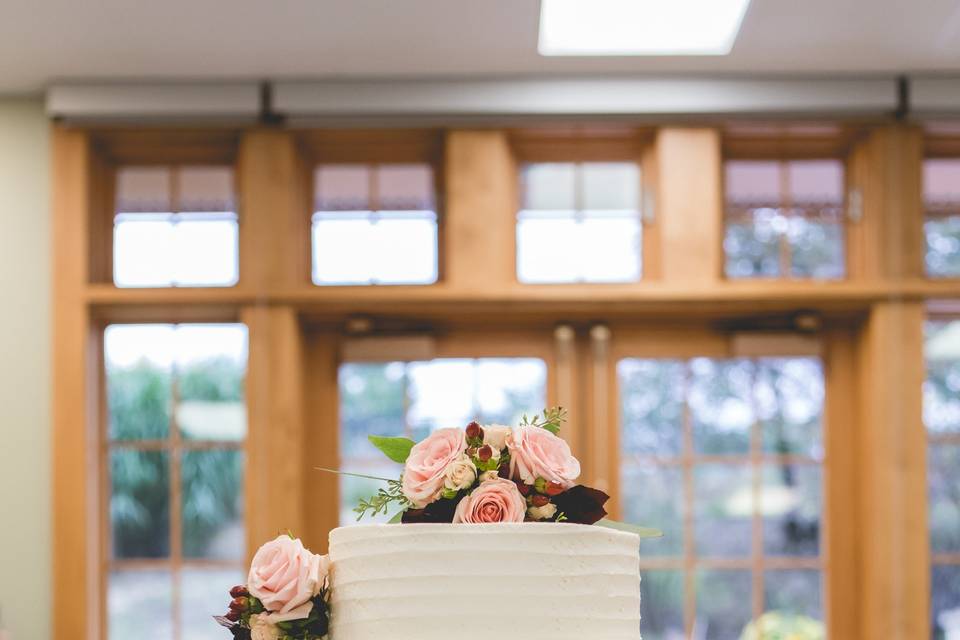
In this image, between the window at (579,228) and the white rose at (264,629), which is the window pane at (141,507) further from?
the white rose at (264,629)

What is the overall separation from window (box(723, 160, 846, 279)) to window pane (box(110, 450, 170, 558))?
1853mm

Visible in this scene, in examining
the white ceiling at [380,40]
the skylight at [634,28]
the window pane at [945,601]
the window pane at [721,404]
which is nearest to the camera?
the white ceiling at [380,40]

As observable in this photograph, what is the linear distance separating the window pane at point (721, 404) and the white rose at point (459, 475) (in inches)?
97.7

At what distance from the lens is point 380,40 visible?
3.55 meters

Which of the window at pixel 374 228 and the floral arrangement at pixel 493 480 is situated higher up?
the window at pixel 374 228

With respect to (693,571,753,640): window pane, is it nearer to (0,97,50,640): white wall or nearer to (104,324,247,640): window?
(104,324,247,640): window

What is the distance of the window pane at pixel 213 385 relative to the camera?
4.00 m

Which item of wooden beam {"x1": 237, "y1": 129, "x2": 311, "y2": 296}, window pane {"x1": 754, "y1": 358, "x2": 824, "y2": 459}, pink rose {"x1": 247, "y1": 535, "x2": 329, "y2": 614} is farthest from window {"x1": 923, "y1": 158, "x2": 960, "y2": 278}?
pink rose {"x1": 247, "y1": 535, "x2": 329, "y2": 614}

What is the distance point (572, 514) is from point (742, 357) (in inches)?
97.1

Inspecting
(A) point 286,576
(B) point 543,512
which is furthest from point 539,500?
Result: (A) point 286,576

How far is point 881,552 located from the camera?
151 inches

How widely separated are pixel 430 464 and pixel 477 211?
2.31 m

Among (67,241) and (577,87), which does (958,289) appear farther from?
(67,241)

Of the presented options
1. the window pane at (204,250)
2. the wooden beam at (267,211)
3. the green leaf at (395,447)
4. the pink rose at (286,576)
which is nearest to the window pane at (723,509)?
the wooden beam at (267,211)
